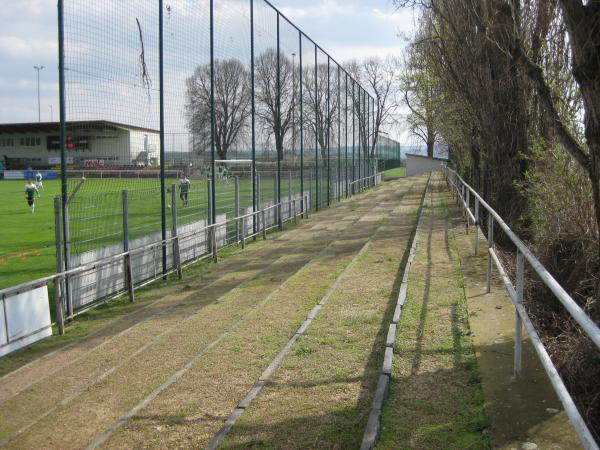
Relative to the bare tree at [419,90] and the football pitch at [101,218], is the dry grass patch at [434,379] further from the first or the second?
the bare tree at [419,90]

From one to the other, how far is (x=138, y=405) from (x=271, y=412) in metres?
1.14

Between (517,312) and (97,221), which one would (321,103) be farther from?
(517,312)

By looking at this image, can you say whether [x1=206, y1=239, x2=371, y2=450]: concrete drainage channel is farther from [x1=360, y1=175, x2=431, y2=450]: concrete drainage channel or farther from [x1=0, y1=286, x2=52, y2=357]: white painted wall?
[x1=0, y1=286, x2=52, y2=357]: white painted wall

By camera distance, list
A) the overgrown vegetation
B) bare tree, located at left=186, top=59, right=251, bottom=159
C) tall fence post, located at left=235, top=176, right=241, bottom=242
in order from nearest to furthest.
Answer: the overgrown vegetation → bare tree, located at left=186, top=59, right=251, bottom=159 → tall fence post, located at left=235, top=176, right=241, bottom=242

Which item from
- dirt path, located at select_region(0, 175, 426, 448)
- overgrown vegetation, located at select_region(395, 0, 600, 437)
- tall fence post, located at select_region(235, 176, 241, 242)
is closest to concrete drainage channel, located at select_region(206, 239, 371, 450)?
dirt path, located at select_region(0, 175, 426, 448)

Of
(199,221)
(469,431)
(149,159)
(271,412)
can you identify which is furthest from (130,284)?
(469,431)

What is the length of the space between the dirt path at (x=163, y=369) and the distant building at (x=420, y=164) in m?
57.8

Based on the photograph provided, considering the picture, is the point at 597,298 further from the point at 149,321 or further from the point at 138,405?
the point at 149,321

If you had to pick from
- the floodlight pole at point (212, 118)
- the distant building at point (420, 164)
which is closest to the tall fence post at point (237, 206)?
the floodlight pole at point (212, 118)

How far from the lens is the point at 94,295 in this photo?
9.02 meters

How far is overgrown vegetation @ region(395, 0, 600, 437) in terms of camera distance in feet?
13.2

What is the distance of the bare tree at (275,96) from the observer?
60.8 ft

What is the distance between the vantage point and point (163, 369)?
584 cm

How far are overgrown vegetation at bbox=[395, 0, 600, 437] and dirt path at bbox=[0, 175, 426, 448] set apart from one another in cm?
271
